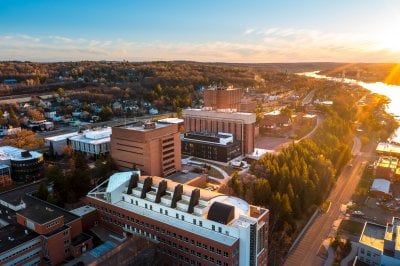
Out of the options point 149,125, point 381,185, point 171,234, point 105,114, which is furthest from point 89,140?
point 381,185

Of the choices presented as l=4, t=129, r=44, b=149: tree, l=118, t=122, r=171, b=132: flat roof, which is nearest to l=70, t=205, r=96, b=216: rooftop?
l=118, t=122, r=171, b=132: flat roof

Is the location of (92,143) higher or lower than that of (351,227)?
higher

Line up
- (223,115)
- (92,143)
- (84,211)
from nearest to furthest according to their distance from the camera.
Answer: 1. (84,211)
2. (92,143)
3. (223,115)

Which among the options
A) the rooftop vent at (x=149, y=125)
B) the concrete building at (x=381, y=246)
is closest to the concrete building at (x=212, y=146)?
the rooftop vent at (x=149, y=125)

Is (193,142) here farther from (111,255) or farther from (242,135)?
(111,255)

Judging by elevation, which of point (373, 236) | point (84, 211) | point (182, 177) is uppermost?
point (84, 211)

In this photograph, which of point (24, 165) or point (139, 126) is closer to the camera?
point (24, 165)

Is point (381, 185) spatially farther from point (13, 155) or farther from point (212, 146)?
point (13, 155)
